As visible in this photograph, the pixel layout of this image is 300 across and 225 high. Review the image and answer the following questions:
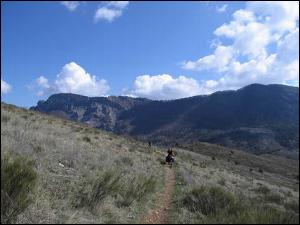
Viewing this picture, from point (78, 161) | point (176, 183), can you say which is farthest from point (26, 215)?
point (176, 183)

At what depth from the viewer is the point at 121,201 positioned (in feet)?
38.8

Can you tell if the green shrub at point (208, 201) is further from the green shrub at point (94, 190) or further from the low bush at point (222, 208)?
the green shrub at point (94, 190)

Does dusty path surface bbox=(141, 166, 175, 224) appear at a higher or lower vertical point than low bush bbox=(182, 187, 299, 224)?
lower

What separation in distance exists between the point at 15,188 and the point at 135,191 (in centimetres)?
471

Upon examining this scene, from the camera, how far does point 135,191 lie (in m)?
13.0

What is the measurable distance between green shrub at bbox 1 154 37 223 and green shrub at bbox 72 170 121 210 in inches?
56.5

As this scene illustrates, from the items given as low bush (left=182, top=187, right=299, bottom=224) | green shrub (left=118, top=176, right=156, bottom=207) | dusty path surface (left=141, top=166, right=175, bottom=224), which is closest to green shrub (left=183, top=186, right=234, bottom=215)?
low bush (left=182, top=187, right=299, bottom=224)

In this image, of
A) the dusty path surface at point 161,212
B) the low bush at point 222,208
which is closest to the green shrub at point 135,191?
the dusty path surface at point 161,212

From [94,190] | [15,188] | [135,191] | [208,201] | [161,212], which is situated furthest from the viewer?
[135,191]

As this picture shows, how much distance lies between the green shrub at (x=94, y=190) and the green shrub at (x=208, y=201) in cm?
228

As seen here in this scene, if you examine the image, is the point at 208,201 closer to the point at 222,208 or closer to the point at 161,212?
the point at 222,208

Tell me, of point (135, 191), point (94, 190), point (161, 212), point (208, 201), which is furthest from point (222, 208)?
point (94, 190)

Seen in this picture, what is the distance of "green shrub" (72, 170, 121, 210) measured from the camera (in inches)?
418

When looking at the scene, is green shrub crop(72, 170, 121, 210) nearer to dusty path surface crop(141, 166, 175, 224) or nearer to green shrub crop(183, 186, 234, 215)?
dusty path surface crop(141, 166, 175, 224)
